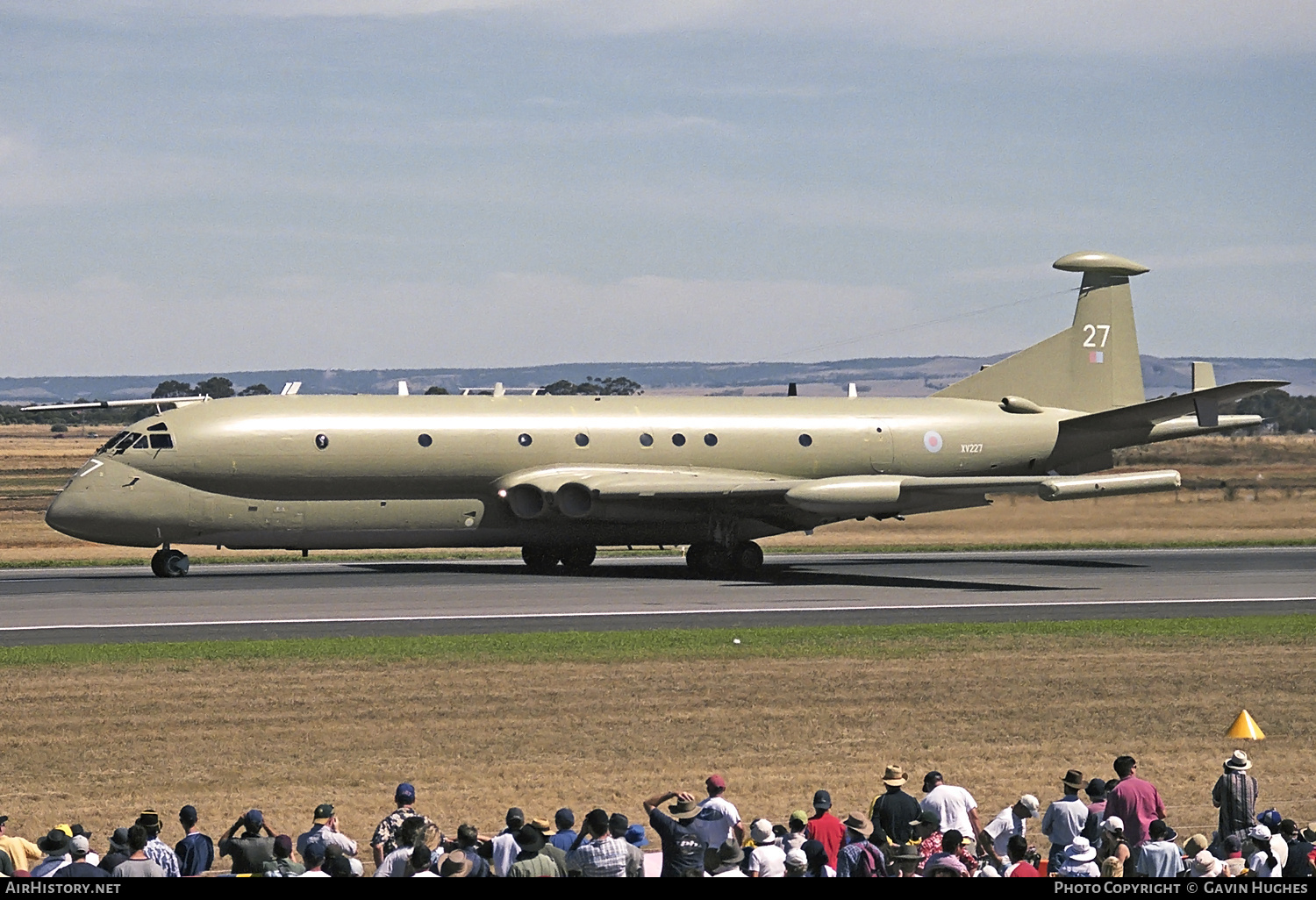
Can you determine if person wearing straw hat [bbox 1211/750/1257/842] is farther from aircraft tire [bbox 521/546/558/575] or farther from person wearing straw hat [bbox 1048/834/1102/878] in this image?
aircraft tire [bbox 521/546/558/575]

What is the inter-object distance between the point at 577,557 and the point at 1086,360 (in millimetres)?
16121

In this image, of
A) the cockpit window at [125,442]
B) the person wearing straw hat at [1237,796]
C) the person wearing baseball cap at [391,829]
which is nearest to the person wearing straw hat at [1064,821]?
the person wearing straw hat at [1237,796]

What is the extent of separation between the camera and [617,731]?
19094mm

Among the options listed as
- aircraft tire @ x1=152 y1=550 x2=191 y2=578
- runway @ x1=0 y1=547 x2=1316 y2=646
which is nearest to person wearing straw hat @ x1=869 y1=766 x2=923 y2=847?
runway @ x1=0 y1=547 x2=1316 y2=646

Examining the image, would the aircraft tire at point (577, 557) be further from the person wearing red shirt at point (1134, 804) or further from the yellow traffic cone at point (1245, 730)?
the person wearing red shirt at point (1134, 804)

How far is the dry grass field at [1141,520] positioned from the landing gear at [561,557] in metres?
10.9

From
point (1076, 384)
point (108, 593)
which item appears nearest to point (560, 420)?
point (108, 593)

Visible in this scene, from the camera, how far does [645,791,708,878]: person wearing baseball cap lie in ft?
36.5

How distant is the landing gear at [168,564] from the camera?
37.0 meters

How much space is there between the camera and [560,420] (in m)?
38.8

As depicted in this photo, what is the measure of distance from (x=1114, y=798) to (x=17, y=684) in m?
15.5

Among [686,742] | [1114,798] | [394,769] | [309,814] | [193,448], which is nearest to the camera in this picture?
[1114,798]

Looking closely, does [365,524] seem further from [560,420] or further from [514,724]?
[514,724]

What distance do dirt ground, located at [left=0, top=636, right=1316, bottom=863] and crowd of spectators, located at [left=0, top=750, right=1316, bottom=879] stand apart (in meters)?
2.67
